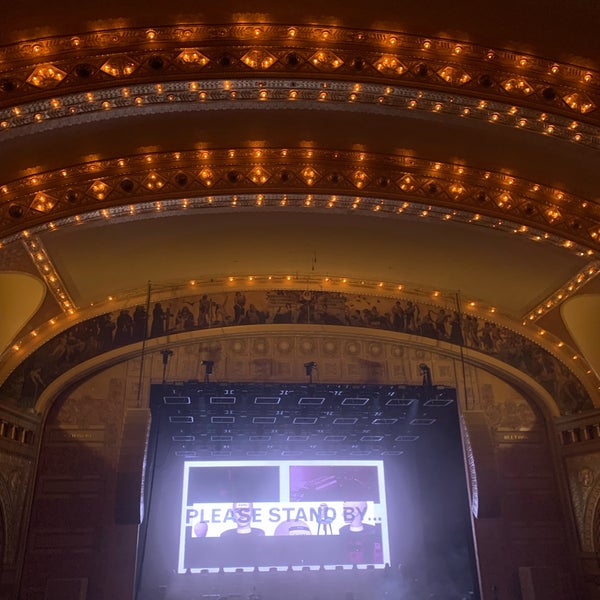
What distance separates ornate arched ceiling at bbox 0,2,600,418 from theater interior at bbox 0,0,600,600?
43 millimetres

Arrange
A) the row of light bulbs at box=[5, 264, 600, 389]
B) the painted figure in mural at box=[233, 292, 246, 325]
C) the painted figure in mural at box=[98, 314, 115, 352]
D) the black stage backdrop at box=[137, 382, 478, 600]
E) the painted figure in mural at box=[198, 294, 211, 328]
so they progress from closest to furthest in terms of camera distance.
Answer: the row of light bulbs at box=[5, 264, 600, 389] → the painted figure in mural at box=[98, 314, 115, 352] → the painted figure in mural at box=[198, 294, 211, 328] → the painted figure in mural at box=[233, 292, 246, 325] → the black stage backdrop at box=[137, 382, 478, 600]

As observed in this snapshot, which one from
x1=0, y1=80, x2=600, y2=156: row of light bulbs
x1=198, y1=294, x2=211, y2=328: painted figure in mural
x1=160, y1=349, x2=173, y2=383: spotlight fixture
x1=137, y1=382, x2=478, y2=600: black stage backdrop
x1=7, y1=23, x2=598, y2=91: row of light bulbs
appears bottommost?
x1=137, y1=382, x2=478, y2=600: black stage backdrop

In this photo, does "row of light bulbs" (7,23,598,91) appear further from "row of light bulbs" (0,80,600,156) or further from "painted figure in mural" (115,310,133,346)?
"painted figure in mural" (115,310,133,346)

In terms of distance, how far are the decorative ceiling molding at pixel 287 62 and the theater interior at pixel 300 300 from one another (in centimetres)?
3

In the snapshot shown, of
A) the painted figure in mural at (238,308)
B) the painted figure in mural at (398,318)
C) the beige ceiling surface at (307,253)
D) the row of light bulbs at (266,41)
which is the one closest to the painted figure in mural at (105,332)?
the beige ceiling surface at (307,253)

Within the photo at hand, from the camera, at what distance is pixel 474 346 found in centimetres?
1645

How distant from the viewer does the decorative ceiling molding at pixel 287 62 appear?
7.48m

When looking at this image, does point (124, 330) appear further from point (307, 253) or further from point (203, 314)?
point (307, 253)

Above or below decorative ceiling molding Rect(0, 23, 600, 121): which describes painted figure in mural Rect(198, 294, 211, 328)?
above

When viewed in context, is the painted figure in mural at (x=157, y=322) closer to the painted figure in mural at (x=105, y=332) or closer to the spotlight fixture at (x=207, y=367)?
the painted figure in mural at (x=105, y=332)

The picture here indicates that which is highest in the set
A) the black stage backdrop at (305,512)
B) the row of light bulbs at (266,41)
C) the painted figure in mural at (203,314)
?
the painted figure in mural at (203,314)

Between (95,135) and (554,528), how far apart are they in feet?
49.2

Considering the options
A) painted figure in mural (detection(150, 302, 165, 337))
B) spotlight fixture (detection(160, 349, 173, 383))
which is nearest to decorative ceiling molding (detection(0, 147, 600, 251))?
painted figure in mural (detection(150, 302, 165, 337))

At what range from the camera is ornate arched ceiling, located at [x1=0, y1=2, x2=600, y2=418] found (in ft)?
24.5
